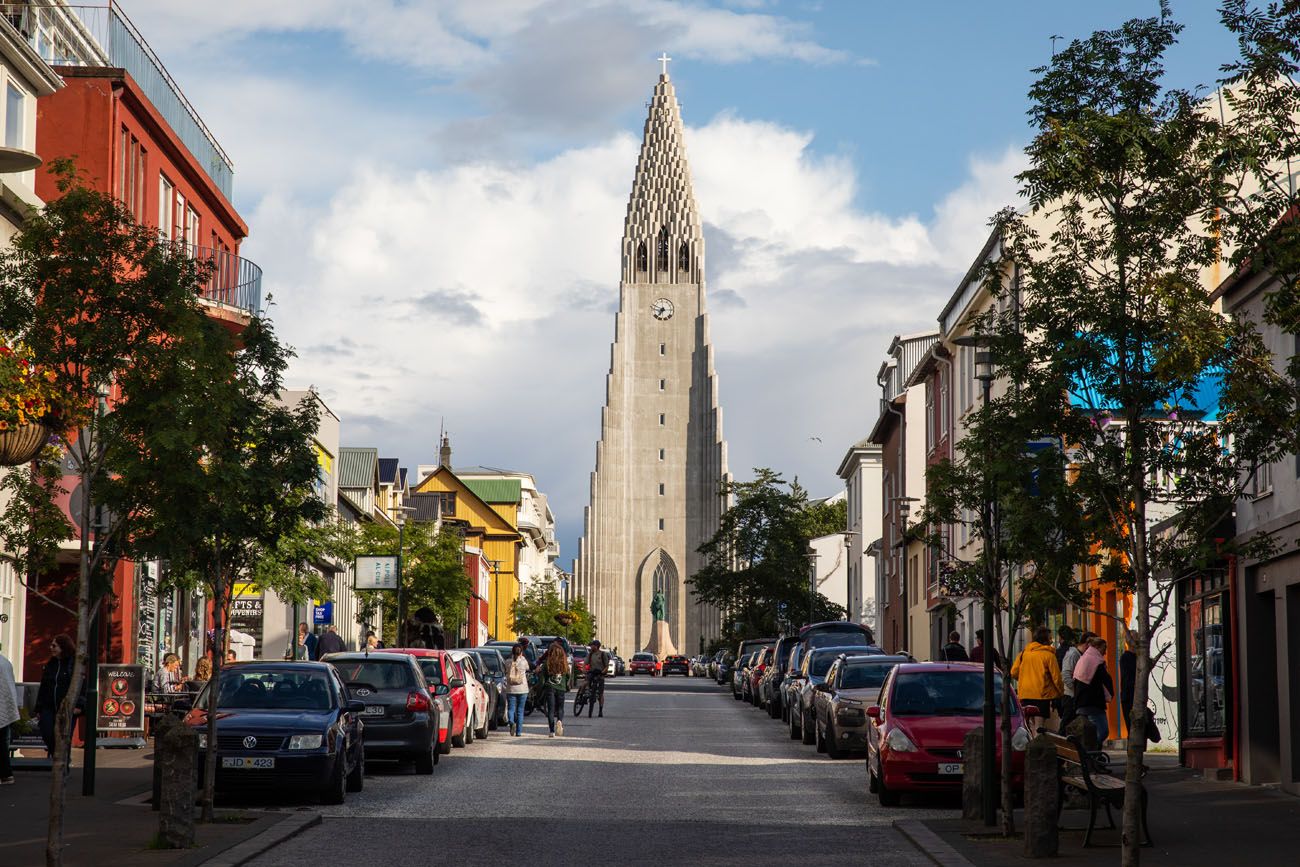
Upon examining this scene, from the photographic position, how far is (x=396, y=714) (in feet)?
76.8

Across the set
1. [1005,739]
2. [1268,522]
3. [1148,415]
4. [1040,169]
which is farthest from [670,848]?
[1268,522]

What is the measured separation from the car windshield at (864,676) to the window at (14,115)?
14092mm

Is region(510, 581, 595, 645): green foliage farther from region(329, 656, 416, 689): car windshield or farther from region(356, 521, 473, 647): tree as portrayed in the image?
region(329, 656, 416, 689): car windshield

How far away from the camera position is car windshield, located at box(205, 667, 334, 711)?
19.9 metres

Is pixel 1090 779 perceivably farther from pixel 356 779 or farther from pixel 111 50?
pixel 111 50

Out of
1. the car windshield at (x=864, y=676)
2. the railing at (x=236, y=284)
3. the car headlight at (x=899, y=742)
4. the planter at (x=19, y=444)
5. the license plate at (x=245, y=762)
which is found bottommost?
the license plate at (x=245, y=762)

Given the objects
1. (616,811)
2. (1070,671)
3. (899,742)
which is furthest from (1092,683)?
(616,811)

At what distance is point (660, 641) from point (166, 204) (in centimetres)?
12083

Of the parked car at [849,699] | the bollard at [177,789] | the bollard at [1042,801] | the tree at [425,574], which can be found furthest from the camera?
the tree at [425,574]

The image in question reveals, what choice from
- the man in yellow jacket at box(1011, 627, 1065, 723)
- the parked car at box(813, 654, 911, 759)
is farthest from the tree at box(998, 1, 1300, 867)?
the parked car at box(813, 654, 911, 759)

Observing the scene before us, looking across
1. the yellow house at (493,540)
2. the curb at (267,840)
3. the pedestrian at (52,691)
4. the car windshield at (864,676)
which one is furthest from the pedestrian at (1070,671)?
the yellow house at (493,540)

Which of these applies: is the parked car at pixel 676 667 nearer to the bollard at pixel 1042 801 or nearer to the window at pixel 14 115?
the window at pixel 14 115

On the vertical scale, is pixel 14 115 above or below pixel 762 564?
above

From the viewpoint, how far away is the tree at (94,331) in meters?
13.4
